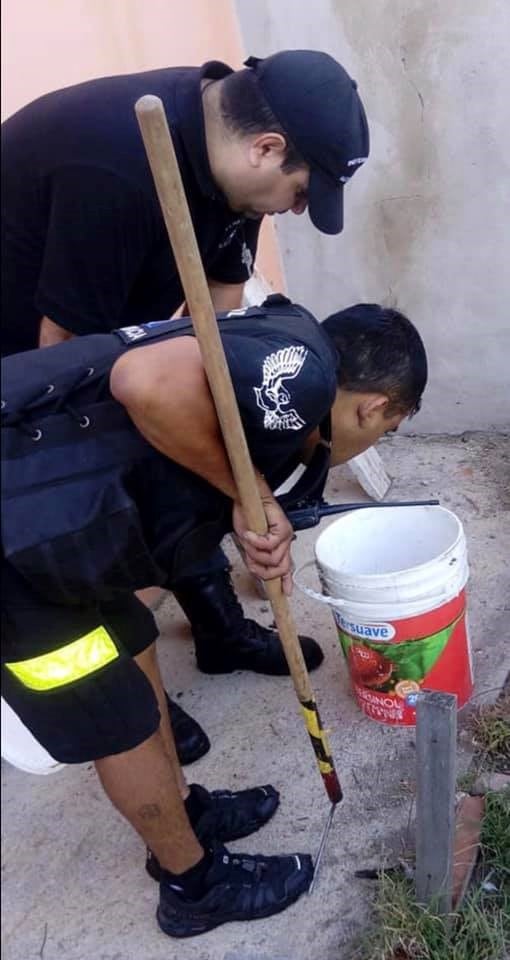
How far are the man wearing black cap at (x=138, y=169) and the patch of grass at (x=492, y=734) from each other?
52.4 inches

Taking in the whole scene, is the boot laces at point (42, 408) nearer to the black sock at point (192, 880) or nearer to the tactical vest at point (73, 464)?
the tactical vest at point (73, 464)

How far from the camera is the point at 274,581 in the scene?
6.14ft

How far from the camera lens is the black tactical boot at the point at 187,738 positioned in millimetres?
2605

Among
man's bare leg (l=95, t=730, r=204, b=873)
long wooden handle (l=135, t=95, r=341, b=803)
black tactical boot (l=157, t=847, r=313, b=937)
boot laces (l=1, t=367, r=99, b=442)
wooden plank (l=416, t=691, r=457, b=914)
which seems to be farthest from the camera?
black tactical boot (l=157, t=847, r=313, b=937)

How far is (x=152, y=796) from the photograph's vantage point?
1.91 meters

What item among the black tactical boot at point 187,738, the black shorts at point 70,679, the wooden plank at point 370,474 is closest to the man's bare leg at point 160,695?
the black shorts at point 70,679

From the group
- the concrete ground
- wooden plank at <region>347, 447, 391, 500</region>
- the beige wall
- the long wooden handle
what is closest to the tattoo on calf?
the concrete ground

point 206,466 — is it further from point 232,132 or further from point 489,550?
point 489,550

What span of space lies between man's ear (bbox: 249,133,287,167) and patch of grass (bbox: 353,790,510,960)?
1.62 m

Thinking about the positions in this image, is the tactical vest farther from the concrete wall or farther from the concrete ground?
the concrete wall

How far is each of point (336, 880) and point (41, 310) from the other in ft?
4.86

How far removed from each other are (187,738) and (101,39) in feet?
6.84

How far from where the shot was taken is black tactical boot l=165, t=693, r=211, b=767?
2.61 meters

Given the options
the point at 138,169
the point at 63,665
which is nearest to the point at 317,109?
the point at 138,169
